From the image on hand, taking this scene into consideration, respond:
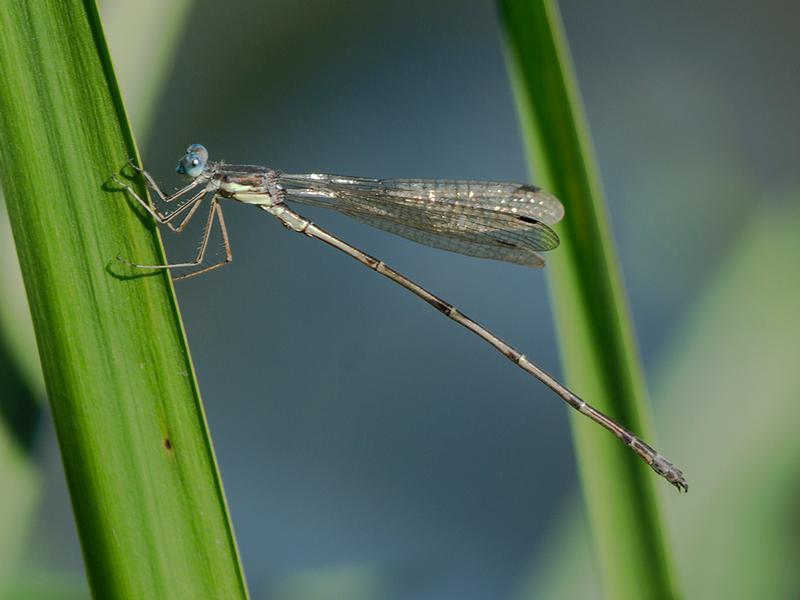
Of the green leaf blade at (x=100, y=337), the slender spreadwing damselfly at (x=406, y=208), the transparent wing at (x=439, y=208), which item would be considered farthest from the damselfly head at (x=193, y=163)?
the green leaf blade at (x=100, y=337)

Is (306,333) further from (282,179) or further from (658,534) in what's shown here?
(658,534)

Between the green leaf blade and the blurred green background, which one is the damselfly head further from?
the green leaf blade

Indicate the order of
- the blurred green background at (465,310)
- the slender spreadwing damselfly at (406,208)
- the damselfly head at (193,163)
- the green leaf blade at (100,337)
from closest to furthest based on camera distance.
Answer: the green leaf blade at (100,337) → the damselfly head at (193,163) → the slender spreadwing damselfly at (406,208) → the blurred green background at (465,310)

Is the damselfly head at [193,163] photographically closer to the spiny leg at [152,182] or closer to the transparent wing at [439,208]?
the spiny leg at [152,182]

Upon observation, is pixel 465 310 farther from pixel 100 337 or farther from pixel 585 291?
pixel 100 337

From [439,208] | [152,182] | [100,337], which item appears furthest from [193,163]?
[100,337]

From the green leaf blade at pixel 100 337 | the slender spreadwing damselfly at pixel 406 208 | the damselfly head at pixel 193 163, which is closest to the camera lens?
the green leaf blade at pixel 100 337

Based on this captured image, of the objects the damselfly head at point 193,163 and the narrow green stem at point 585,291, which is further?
the damselfly head at point 193,163

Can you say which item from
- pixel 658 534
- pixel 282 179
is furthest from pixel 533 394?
pixel 658 534
